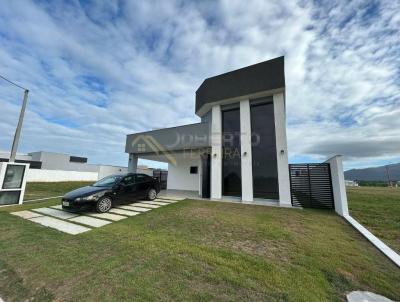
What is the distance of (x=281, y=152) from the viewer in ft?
26.3

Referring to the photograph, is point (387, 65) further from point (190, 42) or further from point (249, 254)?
point (249, 254)

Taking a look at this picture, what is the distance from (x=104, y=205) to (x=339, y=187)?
8686mm

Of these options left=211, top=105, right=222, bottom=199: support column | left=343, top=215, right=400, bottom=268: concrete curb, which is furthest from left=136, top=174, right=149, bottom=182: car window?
left=343, top=215, right=400, bottom=268: concrete curb

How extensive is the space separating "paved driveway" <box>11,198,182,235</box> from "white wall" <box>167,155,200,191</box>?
25.6 ft

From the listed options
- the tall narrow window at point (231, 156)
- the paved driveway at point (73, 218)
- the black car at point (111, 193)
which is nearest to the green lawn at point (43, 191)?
the paved driveway at point (73, 218)

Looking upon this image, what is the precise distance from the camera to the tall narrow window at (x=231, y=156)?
29.7 feet

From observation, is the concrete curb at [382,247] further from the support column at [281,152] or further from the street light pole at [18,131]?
the street light pole at [18,131]

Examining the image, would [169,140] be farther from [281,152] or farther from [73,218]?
[281,152]

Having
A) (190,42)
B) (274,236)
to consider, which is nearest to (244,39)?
(190,42)

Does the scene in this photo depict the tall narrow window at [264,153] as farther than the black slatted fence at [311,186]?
Yes

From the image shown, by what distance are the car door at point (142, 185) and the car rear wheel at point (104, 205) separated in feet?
4.96

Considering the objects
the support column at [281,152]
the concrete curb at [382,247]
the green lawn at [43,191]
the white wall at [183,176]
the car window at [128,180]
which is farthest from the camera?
the white wall at [183,176]

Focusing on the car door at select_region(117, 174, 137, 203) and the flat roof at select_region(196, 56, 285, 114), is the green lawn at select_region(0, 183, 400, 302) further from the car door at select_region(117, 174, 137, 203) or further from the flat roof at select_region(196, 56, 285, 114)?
the flat roof at select_region(196, 56, 285, 114)

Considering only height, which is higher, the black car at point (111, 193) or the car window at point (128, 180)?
→ the car window at point (128, 180)
